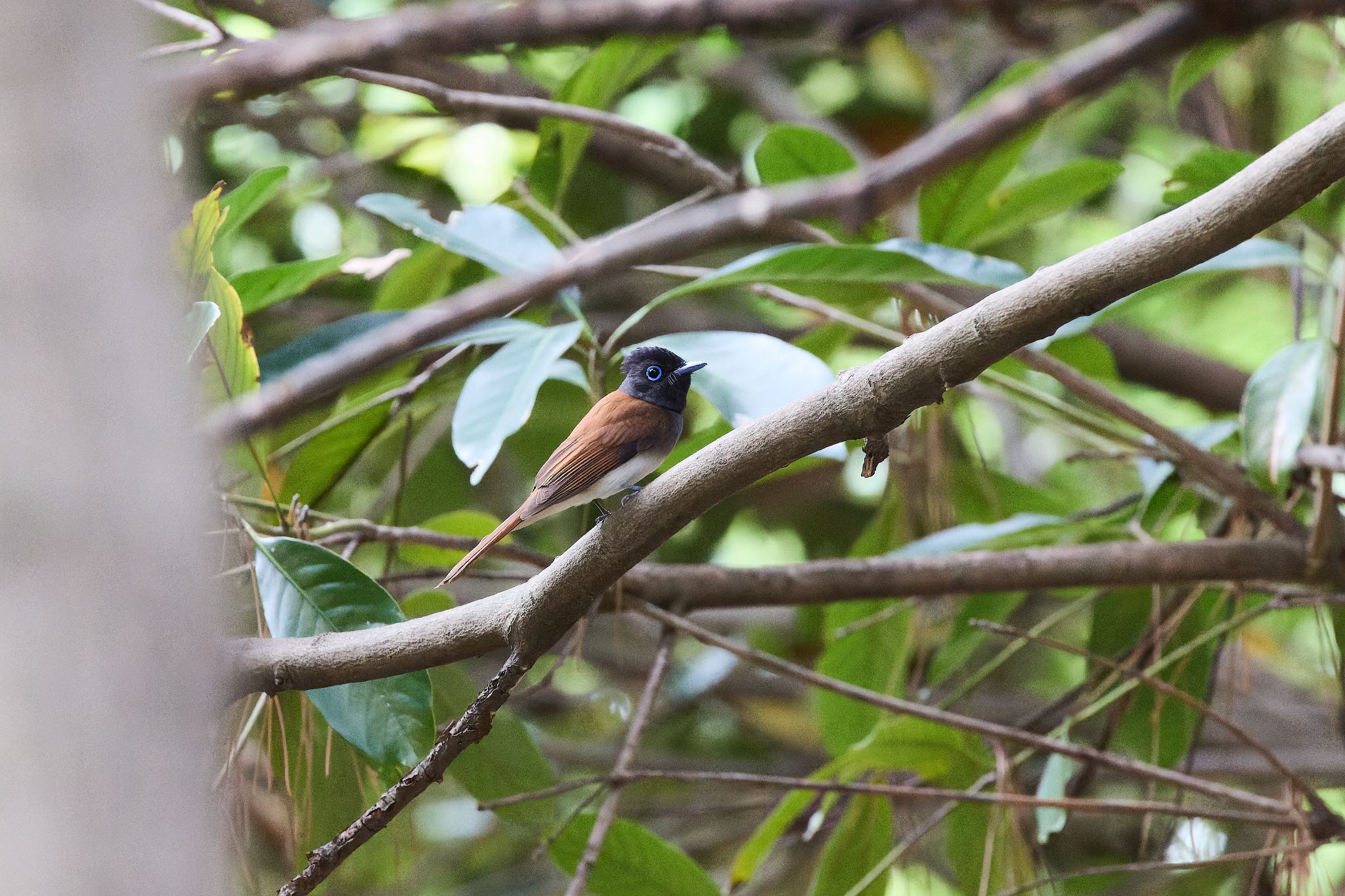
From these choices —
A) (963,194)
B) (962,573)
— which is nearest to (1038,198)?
(963,194)

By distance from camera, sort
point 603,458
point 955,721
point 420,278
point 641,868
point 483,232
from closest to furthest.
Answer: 1. point 603,458
2. point 955,721
3. point 641,868
4. point 483,232
5. point 420,278

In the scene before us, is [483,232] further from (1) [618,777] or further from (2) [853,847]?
(2) [853,847]

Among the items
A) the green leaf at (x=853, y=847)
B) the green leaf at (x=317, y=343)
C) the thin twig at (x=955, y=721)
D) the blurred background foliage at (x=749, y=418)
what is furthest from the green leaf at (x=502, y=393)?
the green leaf at (x=853, y=847)

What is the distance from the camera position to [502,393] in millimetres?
2041

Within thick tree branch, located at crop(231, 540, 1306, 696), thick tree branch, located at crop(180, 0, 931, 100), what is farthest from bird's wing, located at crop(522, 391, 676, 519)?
thick tree branch, located at crop(180, 0, 931, 100)

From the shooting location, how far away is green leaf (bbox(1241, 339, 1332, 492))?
2.28m

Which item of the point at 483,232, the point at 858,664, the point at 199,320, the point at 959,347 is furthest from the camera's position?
the point at 858,664

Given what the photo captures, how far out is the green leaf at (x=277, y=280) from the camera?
7.72ft

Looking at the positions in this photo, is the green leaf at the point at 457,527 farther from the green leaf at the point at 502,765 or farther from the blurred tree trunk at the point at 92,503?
the blurred tree trunk at the point at 92,503

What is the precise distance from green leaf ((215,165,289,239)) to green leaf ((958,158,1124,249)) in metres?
1.55

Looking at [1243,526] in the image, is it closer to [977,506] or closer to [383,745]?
[977,506]

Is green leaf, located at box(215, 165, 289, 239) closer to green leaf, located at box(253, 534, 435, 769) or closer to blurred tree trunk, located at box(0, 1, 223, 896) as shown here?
green leaf, located at box(253, 534, 435, 769)

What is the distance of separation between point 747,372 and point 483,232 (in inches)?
27.8

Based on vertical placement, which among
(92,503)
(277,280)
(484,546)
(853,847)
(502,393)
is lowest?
(853,847)
